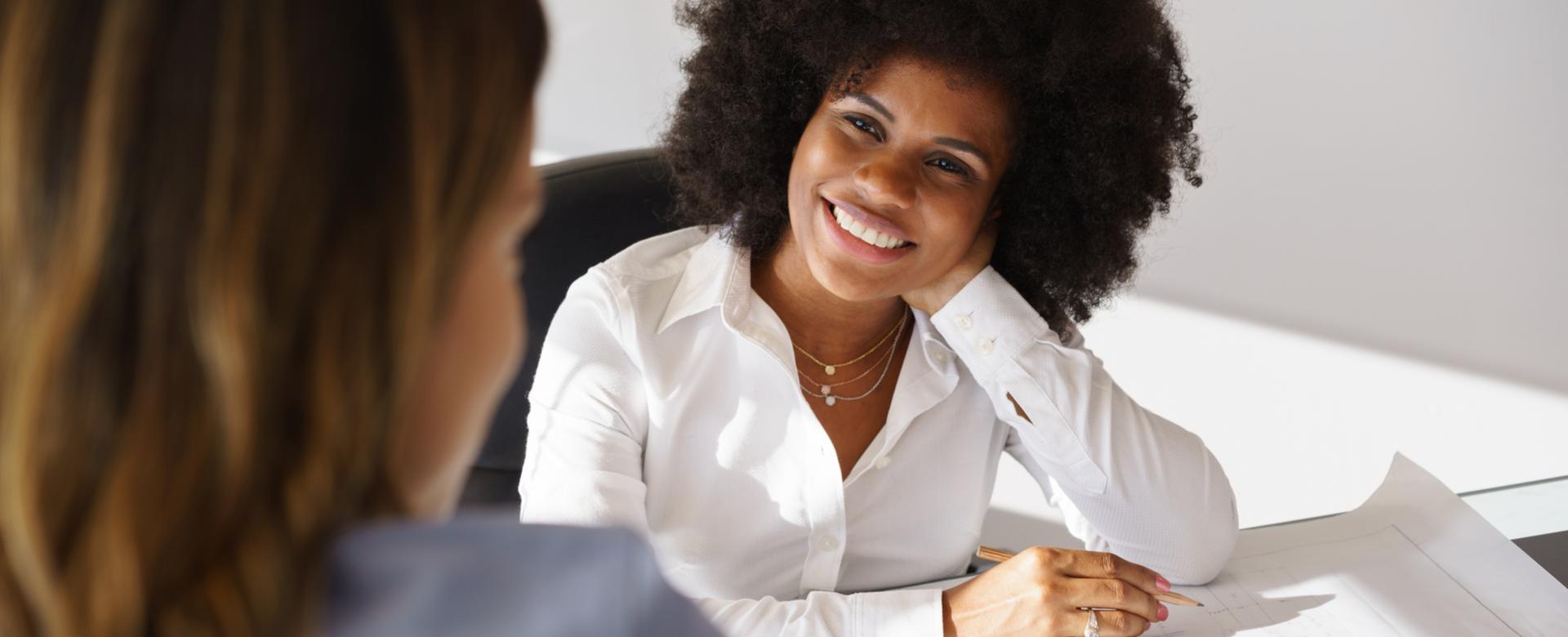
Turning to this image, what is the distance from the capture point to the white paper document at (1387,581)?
1236 mm

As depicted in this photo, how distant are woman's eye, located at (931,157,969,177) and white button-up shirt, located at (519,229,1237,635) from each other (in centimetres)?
15

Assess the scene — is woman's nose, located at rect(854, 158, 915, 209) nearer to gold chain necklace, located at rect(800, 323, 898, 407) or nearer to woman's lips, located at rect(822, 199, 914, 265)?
woman's lips, located at rect(822, 199, 914, 265)

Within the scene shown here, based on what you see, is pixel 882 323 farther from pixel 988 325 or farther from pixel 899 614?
pixel 899 614

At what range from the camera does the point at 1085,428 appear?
146cm

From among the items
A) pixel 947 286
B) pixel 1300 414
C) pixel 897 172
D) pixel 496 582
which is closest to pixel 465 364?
pixel 496 582

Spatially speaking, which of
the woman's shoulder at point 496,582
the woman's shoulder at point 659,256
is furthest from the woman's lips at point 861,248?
the woman's shoulder at point 496,582

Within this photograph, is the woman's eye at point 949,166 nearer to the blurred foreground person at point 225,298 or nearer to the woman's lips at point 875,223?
the woman's lips at point 875,223

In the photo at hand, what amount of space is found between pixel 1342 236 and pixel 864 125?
163 centimetres

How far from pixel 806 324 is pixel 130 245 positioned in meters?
1.16

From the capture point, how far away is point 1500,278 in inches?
103

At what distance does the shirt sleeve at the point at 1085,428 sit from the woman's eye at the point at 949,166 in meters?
0.14

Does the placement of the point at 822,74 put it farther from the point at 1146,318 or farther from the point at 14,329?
the point at 1146,318

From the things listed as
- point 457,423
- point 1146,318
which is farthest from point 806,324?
point 1146,318

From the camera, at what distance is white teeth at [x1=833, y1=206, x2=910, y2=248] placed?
1407 millimetres
